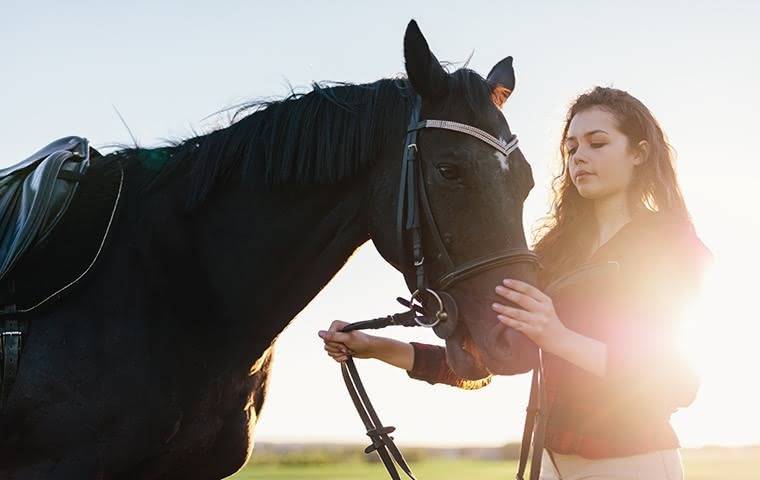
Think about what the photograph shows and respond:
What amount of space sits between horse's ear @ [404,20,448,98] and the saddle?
141 centimetres

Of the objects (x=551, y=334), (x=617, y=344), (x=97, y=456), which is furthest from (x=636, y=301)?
(x=97, y=456)

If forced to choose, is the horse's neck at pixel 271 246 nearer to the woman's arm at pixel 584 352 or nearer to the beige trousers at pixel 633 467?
the woman's arm at pixel 584 352

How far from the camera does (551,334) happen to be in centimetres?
279

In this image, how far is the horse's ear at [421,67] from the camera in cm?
326

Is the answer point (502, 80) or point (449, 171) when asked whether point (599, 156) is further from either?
point (502, 80)

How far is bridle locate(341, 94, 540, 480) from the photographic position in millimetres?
3078

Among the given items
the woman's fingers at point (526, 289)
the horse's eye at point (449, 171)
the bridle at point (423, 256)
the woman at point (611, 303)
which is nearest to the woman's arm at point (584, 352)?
the woman at point (611, 303)

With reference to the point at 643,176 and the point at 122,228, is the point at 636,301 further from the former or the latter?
the point at 122,228

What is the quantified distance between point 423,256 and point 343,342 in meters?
0.73

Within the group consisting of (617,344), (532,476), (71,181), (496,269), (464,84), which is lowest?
(532,476)

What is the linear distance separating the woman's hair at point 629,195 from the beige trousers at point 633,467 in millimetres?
802

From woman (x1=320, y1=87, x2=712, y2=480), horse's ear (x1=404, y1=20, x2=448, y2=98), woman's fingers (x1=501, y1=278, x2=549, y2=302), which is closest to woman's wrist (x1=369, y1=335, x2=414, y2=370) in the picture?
woman (x1=320, y1=87, x2=712, y2=480)

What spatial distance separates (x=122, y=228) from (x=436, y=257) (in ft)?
4.60

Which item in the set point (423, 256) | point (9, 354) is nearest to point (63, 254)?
point (9, 354)
